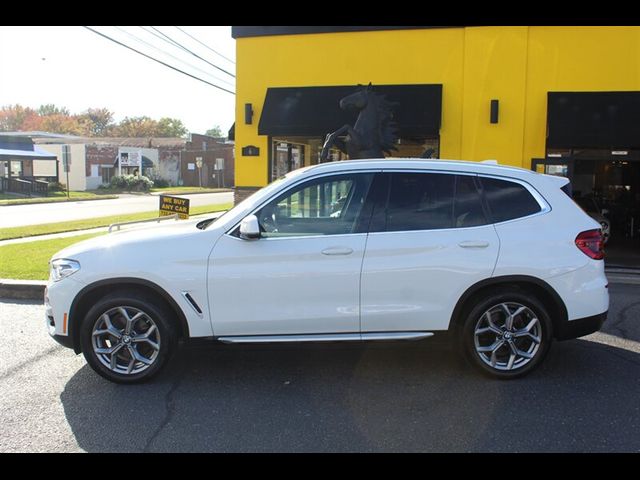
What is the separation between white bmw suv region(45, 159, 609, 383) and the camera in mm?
4242

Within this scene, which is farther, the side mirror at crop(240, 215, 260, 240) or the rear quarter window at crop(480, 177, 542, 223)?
the rear quarter window at crop(480, 177, 542, 223)

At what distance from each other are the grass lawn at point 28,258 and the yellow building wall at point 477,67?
20.1ft

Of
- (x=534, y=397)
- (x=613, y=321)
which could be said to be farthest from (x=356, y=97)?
(x=534, y=397)

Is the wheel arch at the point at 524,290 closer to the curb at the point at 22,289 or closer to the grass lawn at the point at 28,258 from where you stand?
the curb at the point at 22,289

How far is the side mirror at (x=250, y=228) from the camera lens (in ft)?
13.6

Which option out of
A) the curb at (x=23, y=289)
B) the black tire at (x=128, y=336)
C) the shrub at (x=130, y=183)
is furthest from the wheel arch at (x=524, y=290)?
the shrub at (x=130, y=183)

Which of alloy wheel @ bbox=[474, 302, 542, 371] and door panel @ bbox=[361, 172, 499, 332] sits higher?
door panel @ bbox=[361, 172, 499, 332]

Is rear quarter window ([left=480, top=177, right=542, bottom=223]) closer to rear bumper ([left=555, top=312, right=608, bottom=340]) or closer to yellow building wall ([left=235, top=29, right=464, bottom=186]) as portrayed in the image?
rear bumper ([left=555, top=312, right=608, bottom=340])

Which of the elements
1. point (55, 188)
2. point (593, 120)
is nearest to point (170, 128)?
point (55, 188)

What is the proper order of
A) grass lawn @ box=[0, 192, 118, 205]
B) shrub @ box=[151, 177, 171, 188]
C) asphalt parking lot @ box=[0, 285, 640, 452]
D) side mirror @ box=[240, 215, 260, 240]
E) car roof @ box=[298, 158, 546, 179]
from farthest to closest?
shrub @ box=[151, 177, 171, 188], grass lawn @ box=[0, 192, 118, 205], car roof @ box=[298, 158, 546, 179], side mirror @ box=[240, 215, 260, 240], asphalt parking lot @ box=[0, 285, 640, 452]

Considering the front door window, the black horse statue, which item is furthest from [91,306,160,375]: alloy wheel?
the black horse statue

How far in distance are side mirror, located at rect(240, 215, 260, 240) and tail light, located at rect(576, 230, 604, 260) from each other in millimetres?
2512

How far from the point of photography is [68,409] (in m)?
3.96
